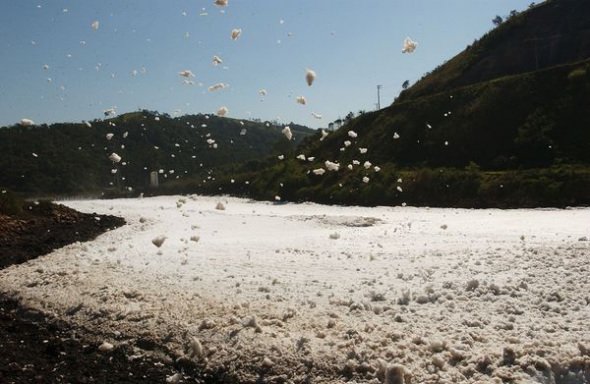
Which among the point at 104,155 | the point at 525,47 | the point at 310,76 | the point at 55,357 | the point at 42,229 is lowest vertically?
the point at 55,357

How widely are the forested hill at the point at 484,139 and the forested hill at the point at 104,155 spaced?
15.9 m

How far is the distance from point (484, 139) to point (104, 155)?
81.6 meters

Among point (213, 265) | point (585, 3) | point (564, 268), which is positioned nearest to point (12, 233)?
point (213, 265)

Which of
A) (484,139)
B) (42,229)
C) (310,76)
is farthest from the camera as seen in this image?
(484,139)

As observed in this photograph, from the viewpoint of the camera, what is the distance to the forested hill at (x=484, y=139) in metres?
37.2

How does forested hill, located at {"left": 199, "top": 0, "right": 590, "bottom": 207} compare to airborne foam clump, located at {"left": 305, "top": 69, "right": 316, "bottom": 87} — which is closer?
airborne foam clump, located at {"left": 305, "top": 69, "right": 316, "bottom": 87}

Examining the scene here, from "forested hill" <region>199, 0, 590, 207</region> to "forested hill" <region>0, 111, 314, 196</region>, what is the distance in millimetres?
15947

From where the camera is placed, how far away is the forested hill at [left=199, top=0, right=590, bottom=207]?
122ft

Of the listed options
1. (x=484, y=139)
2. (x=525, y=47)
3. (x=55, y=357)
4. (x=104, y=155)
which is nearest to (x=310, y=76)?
(x=55, y=357)

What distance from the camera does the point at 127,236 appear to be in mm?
22828

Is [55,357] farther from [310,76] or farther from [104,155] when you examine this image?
[104,155]

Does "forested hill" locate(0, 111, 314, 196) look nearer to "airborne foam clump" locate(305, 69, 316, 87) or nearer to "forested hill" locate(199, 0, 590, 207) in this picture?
"forested hill" locate(199, 0, 590, 207)

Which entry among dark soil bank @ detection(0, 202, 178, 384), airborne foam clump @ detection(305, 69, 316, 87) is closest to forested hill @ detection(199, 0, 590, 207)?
airborne foam clump @ detection(305, 69, 316, 87)

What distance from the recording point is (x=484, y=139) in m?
49.1
